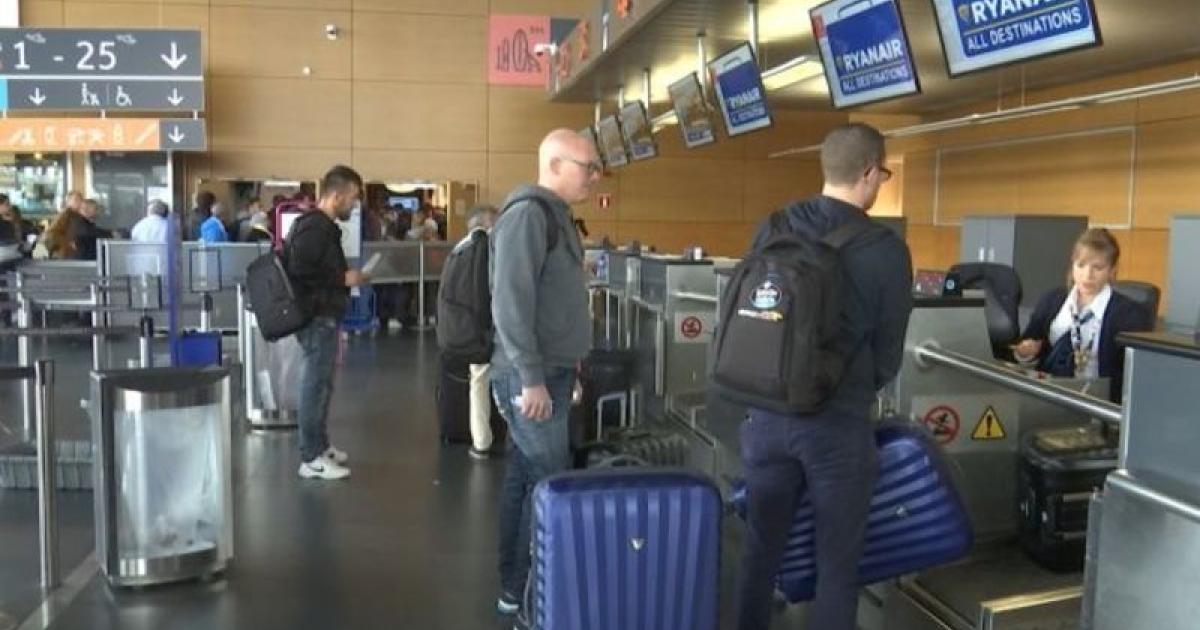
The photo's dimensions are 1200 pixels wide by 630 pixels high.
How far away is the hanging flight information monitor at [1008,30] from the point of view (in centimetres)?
374

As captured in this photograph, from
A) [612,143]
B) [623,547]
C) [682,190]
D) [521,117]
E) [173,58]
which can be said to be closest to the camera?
[623,547]

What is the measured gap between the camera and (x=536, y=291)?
3203mm

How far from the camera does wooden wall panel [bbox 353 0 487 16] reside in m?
14.8

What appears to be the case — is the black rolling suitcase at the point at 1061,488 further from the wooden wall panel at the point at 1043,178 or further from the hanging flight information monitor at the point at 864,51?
the wooden wall panel at the point at 1043,178

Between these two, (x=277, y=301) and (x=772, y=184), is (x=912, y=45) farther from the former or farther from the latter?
(x=772, y=184)

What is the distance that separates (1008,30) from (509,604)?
2785 mm

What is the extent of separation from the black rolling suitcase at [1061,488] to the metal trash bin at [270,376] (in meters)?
4.71

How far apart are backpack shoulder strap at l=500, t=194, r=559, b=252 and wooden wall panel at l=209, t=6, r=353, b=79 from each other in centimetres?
1239

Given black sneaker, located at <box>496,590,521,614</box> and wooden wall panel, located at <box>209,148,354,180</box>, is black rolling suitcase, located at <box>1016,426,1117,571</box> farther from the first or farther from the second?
wooden wall panel, located at <box>209,148,354,180</box>

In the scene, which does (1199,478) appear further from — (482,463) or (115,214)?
(115,214)

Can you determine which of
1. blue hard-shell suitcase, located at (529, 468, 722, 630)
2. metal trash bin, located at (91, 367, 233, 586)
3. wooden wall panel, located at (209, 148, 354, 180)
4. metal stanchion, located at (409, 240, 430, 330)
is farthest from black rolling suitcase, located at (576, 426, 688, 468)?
wooden wall panel, located at (209, 148, 354, 180)

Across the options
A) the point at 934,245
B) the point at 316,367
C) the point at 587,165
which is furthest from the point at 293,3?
the point at 587,165

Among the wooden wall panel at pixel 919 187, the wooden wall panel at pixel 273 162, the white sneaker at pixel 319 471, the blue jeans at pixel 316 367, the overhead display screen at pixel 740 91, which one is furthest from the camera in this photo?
the wooden wall panel at pixel 273 162

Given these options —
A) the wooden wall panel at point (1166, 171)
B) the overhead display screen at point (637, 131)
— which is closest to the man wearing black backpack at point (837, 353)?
the overhead display screen at point (637, 131)
